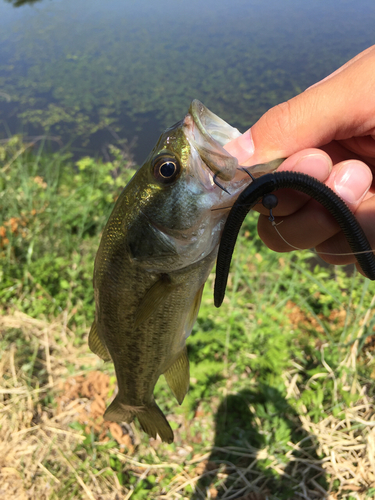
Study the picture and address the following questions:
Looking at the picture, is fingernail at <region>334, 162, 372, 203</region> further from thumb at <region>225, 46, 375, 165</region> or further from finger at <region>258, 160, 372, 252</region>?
thumb at <region>225, 46, 375, 165</region>

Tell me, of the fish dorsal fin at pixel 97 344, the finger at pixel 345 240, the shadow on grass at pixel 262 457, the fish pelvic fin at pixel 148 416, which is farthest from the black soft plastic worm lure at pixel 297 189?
the shadow on grass at pixel 262 457

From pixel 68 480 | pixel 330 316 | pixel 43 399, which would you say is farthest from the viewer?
pixel 330 316

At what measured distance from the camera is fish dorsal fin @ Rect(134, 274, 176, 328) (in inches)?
64.5

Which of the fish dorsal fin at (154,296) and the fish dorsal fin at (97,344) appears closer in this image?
the fish dorsal fin at (154,296)

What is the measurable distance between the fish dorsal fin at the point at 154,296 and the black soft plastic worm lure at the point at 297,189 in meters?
0.25

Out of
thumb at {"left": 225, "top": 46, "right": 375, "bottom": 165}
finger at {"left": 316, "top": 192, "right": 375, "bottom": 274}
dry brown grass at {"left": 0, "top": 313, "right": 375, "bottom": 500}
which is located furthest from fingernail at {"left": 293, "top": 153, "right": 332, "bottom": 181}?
dry brown grass at {"left": 0, "top": 313, "right": 375, "bottom": 500}

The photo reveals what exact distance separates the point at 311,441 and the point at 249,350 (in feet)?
2.93

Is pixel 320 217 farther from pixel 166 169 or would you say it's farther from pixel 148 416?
pixel 148 416

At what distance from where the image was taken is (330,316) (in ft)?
12.4

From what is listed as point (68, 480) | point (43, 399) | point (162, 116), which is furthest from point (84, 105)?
point (68, 480)

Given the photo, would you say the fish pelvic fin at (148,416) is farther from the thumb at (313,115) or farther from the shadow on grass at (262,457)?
the thumb at (313,115)

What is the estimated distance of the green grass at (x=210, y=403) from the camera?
277 centimetres

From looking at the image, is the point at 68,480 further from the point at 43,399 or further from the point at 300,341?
the point at 300,341

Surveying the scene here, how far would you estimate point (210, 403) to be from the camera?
3.19 m
